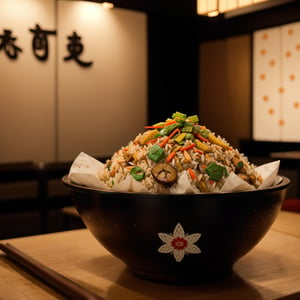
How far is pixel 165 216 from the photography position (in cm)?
99

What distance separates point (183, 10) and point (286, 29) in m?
2.07

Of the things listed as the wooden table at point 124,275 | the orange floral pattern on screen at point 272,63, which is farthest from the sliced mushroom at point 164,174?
the orange floral pattern on screen at point 272,63

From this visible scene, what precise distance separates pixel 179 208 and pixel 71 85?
445 centimetres

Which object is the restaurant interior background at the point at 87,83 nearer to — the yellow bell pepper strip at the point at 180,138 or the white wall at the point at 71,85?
the white wall at the point at 71,85

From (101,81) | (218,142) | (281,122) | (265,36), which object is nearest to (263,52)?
(265,36)

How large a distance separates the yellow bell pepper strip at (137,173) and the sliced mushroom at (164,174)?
0.03m

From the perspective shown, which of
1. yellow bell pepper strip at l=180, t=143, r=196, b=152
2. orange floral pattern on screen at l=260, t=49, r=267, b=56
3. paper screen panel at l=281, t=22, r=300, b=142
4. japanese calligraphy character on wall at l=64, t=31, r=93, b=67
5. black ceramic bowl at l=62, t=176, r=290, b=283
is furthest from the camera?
orange floral pattern on screen at l=260, t=49, r=267, b=56

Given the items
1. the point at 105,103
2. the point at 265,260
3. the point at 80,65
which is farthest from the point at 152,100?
the point at 265,260

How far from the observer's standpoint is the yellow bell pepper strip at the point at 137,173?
107 cm

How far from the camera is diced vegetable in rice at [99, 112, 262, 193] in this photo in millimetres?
1048

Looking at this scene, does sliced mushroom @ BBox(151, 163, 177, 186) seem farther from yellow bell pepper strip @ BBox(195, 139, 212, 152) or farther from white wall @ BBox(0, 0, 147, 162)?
white wall @ BBox(0, 0, 147, 162)

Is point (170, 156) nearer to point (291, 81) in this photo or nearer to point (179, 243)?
point (179, 243)

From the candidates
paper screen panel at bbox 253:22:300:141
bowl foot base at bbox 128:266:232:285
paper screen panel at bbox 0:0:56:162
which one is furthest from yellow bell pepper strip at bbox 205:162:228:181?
paper screen panel at bbox 253:22:300:141

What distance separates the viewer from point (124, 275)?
115cm
